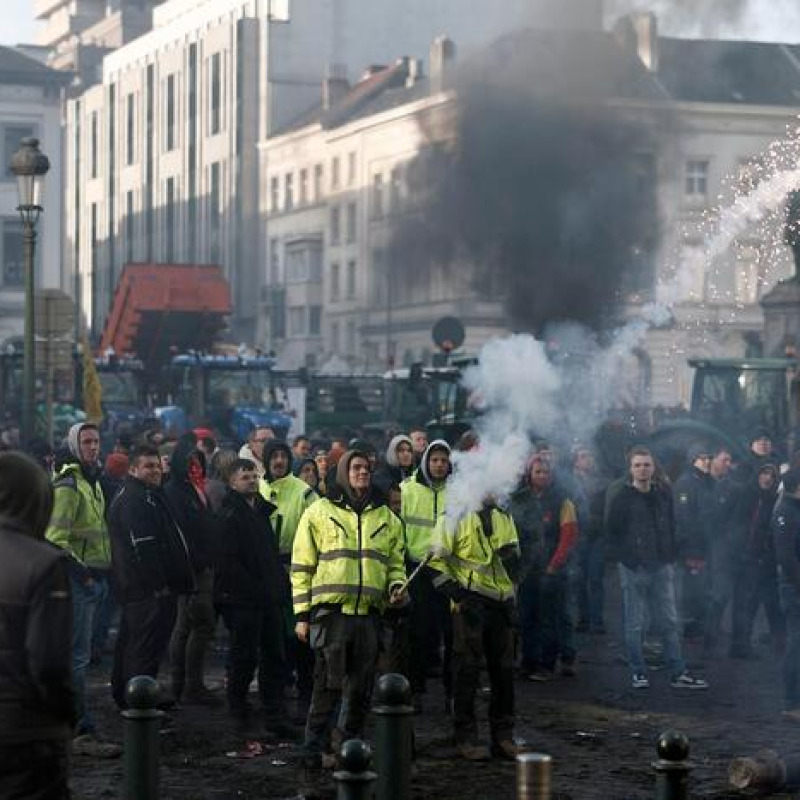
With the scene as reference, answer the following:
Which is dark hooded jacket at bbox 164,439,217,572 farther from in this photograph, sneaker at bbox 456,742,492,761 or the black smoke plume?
the black smoke plume

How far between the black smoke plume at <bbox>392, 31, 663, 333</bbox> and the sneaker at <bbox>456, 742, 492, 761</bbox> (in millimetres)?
25309

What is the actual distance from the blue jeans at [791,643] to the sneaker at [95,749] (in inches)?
173

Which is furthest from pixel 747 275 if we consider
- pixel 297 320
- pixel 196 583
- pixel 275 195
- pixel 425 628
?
pixel 196 583

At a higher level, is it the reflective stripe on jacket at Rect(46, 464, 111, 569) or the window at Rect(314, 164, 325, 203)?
the window at Rect(314, 164, 325, 203)

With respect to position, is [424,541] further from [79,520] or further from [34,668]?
[34,668]

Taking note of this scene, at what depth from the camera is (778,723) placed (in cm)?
1355

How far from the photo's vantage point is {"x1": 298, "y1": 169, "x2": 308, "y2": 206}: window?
3292 inches

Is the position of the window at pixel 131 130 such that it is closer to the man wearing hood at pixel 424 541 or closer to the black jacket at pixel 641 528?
the black jacket at pixel 641 528

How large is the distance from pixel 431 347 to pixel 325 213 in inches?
673

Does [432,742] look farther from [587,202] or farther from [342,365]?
[342,365]

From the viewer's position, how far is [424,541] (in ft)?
45.5

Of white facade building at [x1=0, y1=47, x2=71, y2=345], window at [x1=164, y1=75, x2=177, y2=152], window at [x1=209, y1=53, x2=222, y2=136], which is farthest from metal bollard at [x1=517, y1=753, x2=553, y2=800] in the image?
window at [x1=164, y1=75, x2=177, y2=152]

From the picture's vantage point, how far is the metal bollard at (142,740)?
810 centimetres

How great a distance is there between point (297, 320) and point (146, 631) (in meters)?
72.2
